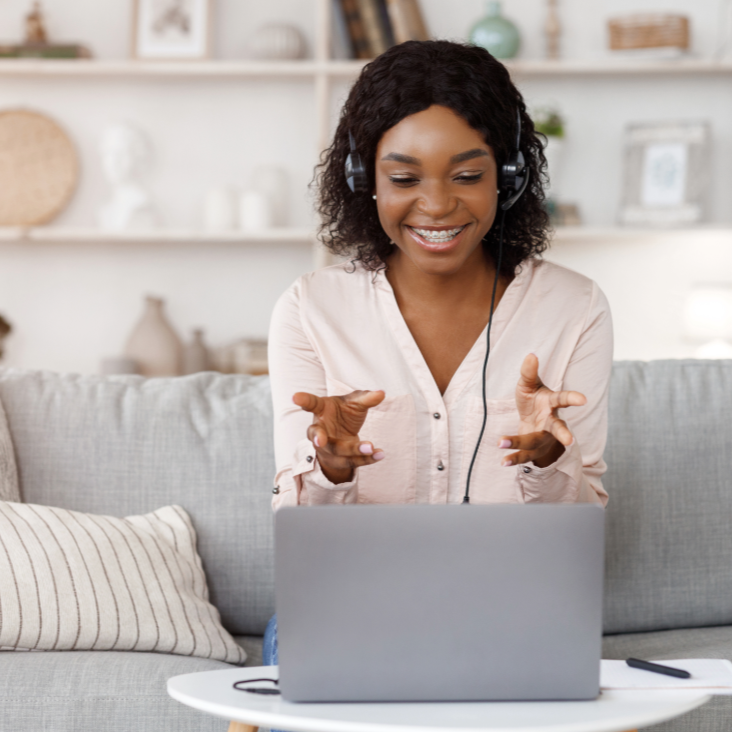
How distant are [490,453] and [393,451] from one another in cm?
14

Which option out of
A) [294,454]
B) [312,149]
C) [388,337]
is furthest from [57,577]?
[312,149]

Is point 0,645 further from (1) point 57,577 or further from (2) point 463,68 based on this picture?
(2) point 463,68

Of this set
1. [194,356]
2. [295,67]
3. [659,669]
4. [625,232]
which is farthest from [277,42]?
[659,669]

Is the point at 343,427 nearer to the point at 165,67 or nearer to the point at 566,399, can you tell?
the point at 566,399

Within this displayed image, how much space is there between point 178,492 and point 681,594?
0.88 meters

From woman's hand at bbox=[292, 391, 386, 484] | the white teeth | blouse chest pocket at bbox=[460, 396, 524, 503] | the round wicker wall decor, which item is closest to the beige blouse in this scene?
blouse chest pocket at bbox=[460, 396, 524, 503]

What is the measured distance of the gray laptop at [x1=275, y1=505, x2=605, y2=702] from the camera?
636 millimetres

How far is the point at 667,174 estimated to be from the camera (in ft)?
8.90

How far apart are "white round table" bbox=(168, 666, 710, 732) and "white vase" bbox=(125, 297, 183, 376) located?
2065mm

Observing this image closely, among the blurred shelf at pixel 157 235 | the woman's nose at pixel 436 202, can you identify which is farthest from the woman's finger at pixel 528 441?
the blurred shelf at pixel 157 235

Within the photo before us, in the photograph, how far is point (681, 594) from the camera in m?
1.46

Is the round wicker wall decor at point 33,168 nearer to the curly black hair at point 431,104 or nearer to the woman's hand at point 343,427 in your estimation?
the curly black hair at point 431,104

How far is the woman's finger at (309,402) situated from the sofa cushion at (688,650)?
70 cm

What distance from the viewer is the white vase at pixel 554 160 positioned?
2697 millimetres
